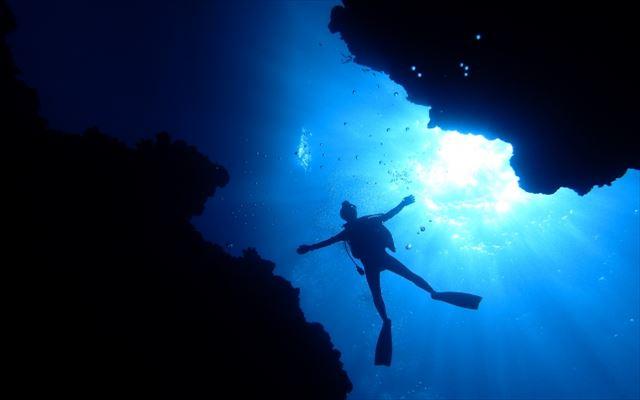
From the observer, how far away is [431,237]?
124 ft

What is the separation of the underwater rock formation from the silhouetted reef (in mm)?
4705

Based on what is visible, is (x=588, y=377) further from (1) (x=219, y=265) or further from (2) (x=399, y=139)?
(1) (x=219, y=265)

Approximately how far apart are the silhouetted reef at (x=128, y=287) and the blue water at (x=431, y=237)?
6221mm

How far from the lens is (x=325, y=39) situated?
1688 centimetres

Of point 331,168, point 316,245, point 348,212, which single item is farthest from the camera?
point 331,168

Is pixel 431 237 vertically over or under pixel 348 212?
over

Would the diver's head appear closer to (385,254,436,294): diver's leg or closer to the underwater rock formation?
(385,254,436,294): diver's leg

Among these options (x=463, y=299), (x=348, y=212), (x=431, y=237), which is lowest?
(x=463, y=299)

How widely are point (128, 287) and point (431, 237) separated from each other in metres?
35.5

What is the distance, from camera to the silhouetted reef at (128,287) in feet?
15.3

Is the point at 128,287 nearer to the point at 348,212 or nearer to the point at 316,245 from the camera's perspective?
the point at 316,245

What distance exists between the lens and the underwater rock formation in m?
5.68

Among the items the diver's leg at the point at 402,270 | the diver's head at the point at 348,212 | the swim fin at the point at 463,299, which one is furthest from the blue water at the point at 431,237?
the swim fin at the point at 463,299

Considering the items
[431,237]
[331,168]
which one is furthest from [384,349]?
[431,237]
